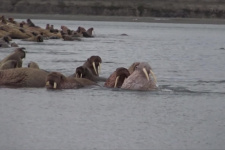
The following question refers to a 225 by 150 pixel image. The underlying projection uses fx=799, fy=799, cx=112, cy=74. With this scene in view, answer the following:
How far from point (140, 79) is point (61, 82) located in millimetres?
1345

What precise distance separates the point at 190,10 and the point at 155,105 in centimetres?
6049

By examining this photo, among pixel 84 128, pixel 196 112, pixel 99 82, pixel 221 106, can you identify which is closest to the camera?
pixel 84 128

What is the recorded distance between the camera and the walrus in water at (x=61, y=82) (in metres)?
13.4

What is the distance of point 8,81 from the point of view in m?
13.7

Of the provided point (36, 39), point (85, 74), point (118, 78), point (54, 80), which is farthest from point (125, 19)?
point (54, 80)

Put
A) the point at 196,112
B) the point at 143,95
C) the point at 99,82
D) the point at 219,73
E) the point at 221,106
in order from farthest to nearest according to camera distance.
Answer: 1. the point at 219,73
2. the point at 99,82
3. the point at 143,95
4. the point at 221,106
5. the point at 196,112

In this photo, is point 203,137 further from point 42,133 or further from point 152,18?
point 152,18

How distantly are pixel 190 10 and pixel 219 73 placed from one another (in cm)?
5413

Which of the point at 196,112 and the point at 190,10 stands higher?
the point at 196,112

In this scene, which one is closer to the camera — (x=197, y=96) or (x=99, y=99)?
(x=99, y=99)

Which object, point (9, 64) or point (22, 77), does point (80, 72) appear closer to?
point (22, 77)

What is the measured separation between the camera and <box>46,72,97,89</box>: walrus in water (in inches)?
527

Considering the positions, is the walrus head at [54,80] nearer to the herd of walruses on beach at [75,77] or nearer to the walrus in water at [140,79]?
the herd of walruses on beach at [75,77]

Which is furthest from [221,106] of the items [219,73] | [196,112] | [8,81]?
[219,73]
